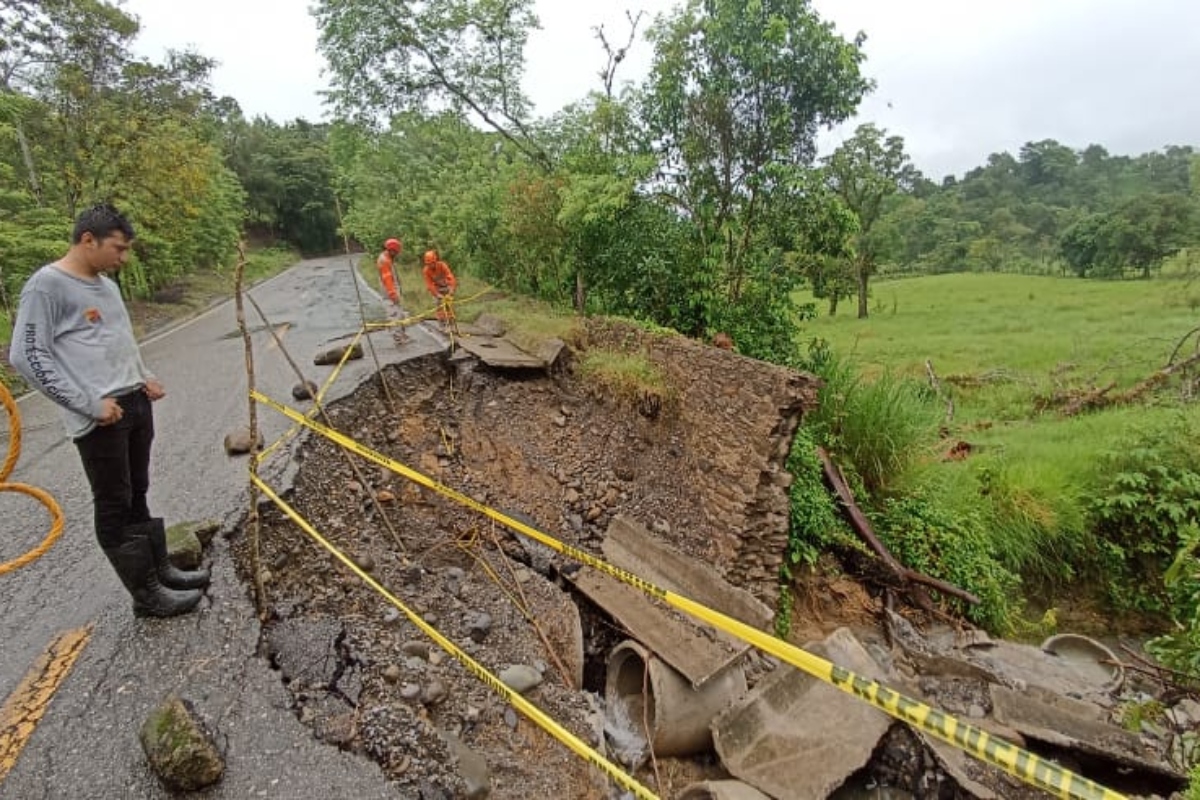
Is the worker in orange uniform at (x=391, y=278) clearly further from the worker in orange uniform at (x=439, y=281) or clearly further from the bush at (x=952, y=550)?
the bush at (x=952, y=550)

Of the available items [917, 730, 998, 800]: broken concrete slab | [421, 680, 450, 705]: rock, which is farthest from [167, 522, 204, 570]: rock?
[917, 730, 998, 800]: broken concrete slab

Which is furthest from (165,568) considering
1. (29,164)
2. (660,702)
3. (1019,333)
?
(1019,333)

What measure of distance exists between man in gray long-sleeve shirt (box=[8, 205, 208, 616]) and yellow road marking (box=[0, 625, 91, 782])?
29cm

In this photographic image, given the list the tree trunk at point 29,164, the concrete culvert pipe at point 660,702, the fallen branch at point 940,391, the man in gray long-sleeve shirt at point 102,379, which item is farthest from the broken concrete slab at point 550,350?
the tree trunk at point 29,164

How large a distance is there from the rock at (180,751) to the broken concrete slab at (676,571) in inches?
126

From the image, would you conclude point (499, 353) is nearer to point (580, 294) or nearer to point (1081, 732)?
point (580, 294)

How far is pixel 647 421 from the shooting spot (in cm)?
639

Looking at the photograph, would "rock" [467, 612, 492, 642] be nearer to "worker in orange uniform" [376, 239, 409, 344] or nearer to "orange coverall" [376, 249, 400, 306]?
"worker in orange uniform" [376, 239, 409, 344]

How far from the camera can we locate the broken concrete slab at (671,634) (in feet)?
12.8

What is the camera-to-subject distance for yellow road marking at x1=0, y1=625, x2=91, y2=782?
238 cm

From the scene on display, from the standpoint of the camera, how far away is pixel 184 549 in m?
3.36

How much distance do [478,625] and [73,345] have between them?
8.71ft

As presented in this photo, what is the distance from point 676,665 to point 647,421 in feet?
9.47

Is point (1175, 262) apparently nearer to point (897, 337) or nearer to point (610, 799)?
point (897, 337)
